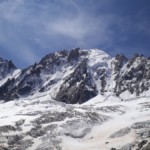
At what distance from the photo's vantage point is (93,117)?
170m

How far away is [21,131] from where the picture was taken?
15025cm

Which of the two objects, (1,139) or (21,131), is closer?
(1,139)

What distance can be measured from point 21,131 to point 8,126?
737cm

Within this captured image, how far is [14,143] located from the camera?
139 metres


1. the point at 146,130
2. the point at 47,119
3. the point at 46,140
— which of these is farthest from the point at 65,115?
the point at 146,130

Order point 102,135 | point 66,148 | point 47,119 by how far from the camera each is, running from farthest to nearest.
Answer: point 47,119 → point 102,135 → point 66,148

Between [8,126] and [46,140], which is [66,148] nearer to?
[46,140]

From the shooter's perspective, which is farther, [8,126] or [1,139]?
[8,126]

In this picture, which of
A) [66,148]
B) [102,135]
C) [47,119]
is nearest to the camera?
[66,148]

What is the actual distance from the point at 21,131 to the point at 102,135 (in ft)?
92.4

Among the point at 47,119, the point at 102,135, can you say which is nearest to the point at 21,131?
the point at 47,119

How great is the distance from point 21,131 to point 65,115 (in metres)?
26.3

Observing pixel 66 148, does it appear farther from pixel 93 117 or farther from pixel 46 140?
pixel 93 117

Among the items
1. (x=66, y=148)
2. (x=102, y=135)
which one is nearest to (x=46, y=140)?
(x=66, y=148)
